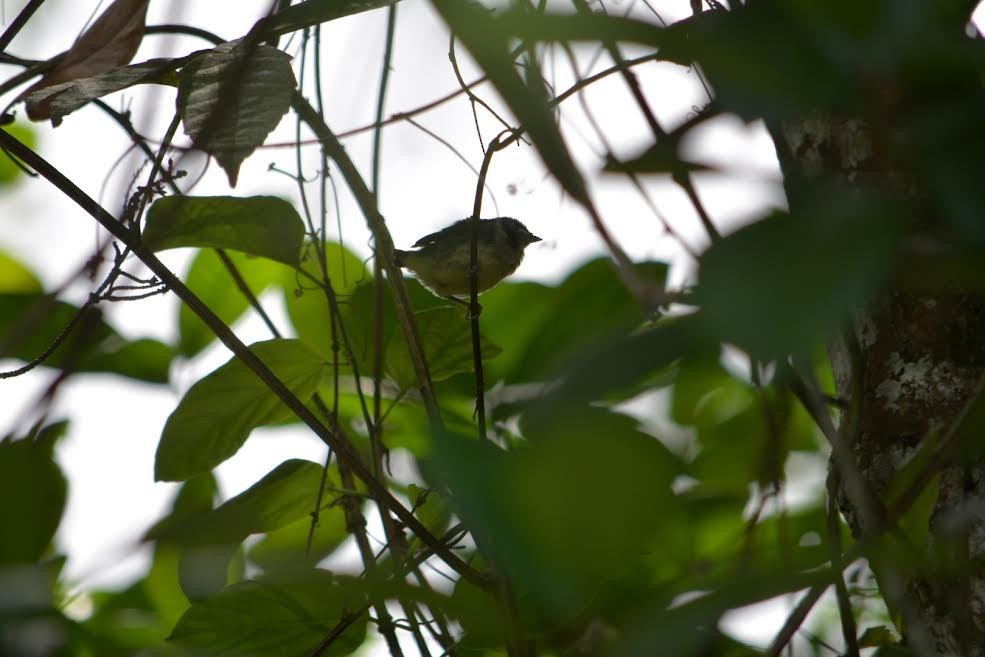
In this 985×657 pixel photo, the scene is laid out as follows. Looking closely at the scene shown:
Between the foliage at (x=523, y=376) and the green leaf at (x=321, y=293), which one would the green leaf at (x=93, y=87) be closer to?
the foliage at (x=523, y=376)

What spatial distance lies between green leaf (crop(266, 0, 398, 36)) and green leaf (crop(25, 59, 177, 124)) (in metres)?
0.14

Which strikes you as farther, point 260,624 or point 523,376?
point 523,376

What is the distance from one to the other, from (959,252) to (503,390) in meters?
1.04

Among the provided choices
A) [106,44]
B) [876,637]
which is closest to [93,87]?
[106,44]

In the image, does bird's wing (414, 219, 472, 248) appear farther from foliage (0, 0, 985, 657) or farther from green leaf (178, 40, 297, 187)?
green leaf (178, 40, 297, 187)

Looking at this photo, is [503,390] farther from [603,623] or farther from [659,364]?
[659,364]

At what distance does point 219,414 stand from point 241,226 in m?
0.26

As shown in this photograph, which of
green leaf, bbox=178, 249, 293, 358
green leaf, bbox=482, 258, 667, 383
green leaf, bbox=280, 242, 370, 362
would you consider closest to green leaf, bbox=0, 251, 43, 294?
green leaf, bbox=178, 249, 293, 358

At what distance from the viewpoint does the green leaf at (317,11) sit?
113cm

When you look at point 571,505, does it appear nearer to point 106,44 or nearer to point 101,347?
point 106,44

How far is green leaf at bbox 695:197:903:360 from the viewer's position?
42 cm

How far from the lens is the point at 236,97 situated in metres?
0.93

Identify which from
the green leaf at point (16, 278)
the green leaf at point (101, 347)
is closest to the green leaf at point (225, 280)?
the green leaf at point (101, 347)

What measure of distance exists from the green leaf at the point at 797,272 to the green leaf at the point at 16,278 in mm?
1554
